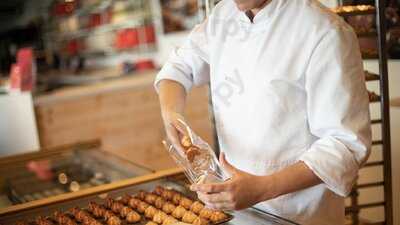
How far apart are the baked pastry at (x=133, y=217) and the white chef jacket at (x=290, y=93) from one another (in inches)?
11.4

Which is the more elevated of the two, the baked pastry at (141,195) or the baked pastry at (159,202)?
the baked pastry at (159,202)

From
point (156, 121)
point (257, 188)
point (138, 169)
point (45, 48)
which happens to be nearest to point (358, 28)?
point (138, 169)

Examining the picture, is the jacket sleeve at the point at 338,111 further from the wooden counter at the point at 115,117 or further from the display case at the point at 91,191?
the wooden counter at the point at 115,117

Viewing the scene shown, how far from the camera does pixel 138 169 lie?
1.86 meters

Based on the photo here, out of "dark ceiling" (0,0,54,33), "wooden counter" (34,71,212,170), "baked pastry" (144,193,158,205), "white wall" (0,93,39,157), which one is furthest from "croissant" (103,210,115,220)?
"dark ceiling" (0,0,54,33)

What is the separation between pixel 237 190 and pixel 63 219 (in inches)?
22.9

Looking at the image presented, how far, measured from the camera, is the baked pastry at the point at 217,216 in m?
1.21

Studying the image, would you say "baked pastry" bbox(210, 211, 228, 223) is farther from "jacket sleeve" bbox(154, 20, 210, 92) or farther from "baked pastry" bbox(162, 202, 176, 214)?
"jacket sleeve" bbox(154, 20, 210, 92)

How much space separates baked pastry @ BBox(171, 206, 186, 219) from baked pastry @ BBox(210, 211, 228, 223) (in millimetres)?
86

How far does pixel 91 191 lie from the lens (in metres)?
1.55

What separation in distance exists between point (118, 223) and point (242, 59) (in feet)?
1.70

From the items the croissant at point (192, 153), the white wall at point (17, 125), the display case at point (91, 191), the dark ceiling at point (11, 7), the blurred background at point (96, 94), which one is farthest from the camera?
the dark ceiling at point (11, 7)

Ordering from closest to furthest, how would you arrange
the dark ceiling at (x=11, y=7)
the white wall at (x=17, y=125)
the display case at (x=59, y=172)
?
the display case at (x=59, y=172)
the white wall at (x=17, y=125)
the dark ceiling at (x=11, y=7)

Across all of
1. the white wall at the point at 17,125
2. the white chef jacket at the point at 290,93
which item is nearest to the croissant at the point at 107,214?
the white chef jacket at the point at 290,93
